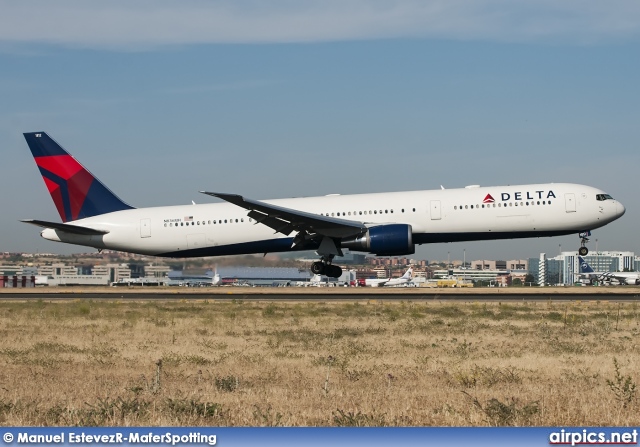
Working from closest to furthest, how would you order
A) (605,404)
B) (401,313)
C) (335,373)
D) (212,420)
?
(212,420) < (605,404) < (335,373) < (401,313)

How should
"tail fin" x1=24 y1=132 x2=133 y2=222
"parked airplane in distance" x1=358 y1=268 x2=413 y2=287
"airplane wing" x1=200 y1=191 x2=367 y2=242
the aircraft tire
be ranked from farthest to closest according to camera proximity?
1. "parked airplane in distance" x1=358 y1=268 x2=413 y2=287
2. "tail fin" x1=24 y1=132 x2=133 y2=222
3. the aircraft tire
4. "airplane wing" x1=200 y1=191 x2=367 y2=242

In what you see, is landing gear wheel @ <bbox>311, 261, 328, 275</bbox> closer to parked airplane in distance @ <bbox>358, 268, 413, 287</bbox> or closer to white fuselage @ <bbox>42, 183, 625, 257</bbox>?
white fuselage @ <bbox>42, 183, 625, 257</bbox>

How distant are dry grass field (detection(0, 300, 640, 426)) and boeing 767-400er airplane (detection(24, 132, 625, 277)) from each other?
30.9 ft

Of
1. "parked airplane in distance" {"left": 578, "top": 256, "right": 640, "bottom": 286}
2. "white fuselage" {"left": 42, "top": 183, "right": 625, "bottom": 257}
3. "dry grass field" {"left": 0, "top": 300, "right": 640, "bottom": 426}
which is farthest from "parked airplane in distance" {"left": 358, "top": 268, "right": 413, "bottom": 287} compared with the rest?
"dry grass field" {"left": 0, "top": 300, "right": 640, "bottom": 426}

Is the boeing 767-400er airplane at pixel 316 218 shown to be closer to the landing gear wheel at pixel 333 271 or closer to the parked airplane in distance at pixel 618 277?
the landing gear wheel at pixel 333 271

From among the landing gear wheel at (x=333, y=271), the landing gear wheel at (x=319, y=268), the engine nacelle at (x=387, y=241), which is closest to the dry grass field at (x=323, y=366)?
the engine nacelle at (x=387, y=241)

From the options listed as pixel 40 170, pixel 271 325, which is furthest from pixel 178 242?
pixel 271 325

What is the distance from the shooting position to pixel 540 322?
25.3 metres

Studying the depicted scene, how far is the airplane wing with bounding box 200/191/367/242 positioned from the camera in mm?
39125

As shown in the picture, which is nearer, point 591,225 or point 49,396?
point 49,396

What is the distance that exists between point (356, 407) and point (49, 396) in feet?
15.1

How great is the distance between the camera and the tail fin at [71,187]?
148 ft

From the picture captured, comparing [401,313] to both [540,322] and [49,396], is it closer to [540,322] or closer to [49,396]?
[540,322]

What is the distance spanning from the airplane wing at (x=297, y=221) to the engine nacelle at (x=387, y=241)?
474 mm
